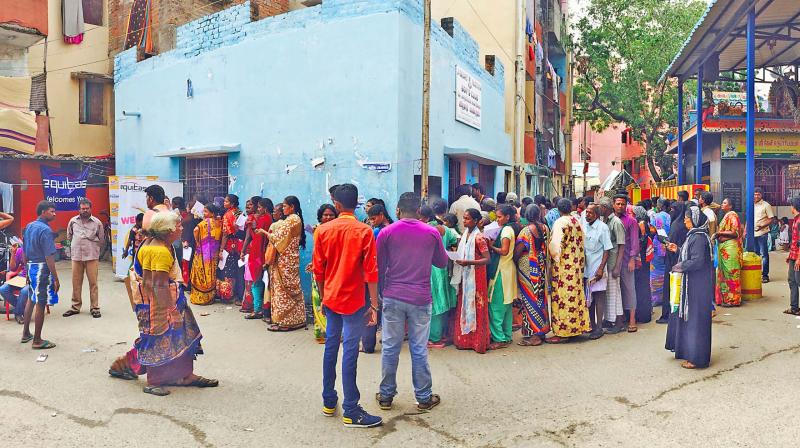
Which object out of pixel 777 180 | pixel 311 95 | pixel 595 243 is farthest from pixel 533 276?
pixel 777 180

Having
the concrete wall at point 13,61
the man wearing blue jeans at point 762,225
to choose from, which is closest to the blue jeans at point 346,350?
the man wearing blue jeans at point 762,225

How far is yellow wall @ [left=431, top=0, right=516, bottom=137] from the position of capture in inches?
667

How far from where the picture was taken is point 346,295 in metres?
4.60

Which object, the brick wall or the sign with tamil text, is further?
the sign with tamil text

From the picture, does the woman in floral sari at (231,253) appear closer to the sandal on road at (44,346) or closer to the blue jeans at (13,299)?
the blue jeans at (13,299)

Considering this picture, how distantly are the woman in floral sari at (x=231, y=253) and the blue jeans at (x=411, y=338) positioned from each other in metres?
5.03

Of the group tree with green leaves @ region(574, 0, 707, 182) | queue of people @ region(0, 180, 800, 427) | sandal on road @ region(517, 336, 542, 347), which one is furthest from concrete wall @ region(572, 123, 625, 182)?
sandal on road @ region(517, 336, 542, 347)

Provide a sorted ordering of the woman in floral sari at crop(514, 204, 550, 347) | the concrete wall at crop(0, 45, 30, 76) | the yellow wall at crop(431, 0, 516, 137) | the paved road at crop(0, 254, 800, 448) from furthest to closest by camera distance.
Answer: the yellow wall at crop(431, 0, 516, 137), the concrete wall at crop(0, 45, 30, 76), the woman in floral sari at crop(514, 204, 550, 347), the paved road at crop(0, 254, 800, 448)

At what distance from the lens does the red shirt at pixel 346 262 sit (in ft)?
15.1

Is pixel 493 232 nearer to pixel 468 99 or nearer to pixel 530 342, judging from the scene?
pixel 530 342

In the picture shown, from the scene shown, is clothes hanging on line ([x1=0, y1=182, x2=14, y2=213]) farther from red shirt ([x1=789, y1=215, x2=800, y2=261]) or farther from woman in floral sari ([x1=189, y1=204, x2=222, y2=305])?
red shirt ([x1=789, y1=215, x2=800, y2=261])

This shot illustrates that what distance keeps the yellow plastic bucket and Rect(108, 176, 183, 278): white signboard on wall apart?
9.90 metres

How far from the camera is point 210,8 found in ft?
50.6

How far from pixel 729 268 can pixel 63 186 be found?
47.3ft
